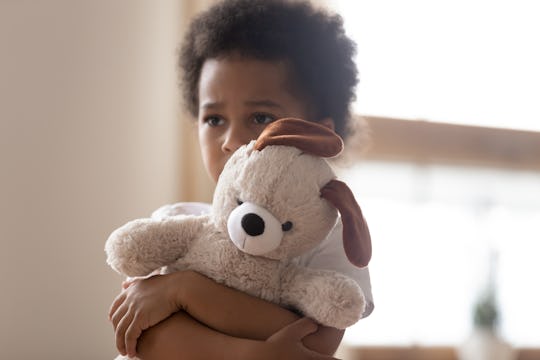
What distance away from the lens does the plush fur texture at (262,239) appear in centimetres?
71

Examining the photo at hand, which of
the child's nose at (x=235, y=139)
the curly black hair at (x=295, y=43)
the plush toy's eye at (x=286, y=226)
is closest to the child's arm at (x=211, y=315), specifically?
the plush toy's eye at (x=286, y=226)

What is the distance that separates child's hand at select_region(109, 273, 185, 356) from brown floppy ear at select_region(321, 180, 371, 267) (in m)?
0.21

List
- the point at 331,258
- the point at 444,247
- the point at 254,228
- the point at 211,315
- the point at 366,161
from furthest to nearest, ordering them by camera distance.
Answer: the point at 444,247
the point at 366,161
the point at 331,258
the point at 211,315
the point at 254,228

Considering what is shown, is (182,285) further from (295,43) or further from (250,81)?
(295,43)

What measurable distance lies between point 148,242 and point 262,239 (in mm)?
164

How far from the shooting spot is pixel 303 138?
0.73 metres

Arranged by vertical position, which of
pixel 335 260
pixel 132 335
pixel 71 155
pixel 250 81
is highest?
pixel 250 81

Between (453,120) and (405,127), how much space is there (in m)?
0.20

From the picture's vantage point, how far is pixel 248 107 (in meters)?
0.99

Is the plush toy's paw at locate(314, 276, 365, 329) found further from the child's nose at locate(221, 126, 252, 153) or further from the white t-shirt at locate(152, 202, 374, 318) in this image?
the child's nose at locate(221, 126, 252, 153)

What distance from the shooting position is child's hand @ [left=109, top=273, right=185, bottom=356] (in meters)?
0.81

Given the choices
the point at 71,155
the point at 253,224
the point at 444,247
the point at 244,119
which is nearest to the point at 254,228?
the point at 253,224

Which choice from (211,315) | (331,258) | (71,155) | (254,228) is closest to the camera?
(254,228)

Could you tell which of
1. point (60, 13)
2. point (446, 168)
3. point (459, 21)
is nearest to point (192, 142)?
point (60, 13)
